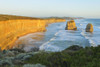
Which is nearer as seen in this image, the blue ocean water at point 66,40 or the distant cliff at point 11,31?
the blue ocean water at point 66,40

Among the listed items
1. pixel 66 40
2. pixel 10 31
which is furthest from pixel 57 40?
pixel 10 31

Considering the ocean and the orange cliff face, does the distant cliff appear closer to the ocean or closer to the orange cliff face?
the orange cliff face

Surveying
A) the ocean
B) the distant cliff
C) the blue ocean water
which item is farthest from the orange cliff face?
the blue ocean water

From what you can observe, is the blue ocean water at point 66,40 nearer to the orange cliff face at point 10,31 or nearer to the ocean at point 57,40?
the ocean at point 57,40

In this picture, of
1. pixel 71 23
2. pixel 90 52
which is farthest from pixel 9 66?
pixel 71 23

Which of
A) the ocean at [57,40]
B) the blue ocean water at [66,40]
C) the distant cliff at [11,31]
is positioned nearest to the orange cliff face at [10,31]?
the distant cliff at [11,31]

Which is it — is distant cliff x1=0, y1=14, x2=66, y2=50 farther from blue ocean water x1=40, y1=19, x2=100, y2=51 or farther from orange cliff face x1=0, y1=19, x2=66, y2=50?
blue ocean water x1=40, y1=19, x2=100, y2=51

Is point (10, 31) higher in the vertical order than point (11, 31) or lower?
higher

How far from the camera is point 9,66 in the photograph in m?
5.64

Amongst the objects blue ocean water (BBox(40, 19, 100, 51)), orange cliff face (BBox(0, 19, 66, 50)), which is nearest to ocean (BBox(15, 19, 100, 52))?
blue ocean water (BBox(40, 19, 100, 51))

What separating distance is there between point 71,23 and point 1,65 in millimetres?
55273

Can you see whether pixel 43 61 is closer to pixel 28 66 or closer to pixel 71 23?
pixel 28 66

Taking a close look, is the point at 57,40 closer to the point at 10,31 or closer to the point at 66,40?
the point at 66,40

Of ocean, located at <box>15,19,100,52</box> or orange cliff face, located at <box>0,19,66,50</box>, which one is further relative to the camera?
orange cliff face, located at <box>0,19,66,50</box>
